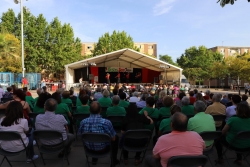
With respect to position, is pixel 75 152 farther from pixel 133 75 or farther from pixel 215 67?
pixel 215 67

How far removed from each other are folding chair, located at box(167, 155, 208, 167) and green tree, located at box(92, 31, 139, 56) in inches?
1508

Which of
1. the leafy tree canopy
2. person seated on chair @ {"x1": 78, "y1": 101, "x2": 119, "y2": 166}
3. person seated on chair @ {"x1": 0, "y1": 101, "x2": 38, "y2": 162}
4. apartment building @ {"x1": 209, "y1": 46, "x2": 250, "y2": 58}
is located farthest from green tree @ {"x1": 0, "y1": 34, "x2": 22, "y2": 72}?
apartment building @ {"x1": 209, "y1": 46, "x2": 250, "y2": 58}

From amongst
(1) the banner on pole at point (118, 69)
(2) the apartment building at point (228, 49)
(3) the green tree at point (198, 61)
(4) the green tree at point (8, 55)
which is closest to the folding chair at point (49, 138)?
(4) the green tree at point (8, 55)

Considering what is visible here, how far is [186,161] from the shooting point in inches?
85.0

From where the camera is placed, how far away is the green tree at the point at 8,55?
60.2ft

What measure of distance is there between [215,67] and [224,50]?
30613mm

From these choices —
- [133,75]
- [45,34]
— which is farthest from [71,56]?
[133,75]

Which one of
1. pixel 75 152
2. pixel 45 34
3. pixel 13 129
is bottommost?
pixel 75 152

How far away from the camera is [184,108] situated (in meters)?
5.01

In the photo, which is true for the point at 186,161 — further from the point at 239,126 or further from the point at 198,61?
the point at 198,61

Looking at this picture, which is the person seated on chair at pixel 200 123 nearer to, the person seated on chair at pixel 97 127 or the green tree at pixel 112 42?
the person seated on chair at pixel 97 127

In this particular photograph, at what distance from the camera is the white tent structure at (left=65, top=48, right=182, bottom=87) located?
67.8 ft

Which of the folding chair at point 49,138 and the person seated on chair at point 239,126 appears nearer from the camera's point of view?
the folding chair at point 49,138

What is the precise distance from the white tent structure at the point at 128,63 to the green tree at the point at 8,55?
4.83 m
